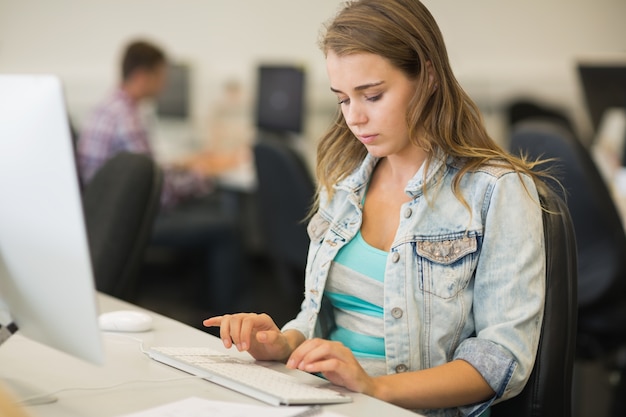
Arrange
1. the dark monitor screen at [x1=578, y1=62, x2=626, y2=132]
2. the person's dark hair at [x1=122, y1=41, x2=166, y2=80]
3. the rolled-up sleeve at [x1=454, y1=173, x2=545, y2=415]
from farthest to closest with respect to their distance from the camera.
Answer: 1. the person's dark hair at [x1=122, y1=41, x2=166, y2=80]
2. the dark monitor screen at [x1=578, y1=62, x2=626, y2=132]
3. the rolled-up sleeve at [x1=454, y1=173, x2=545, y2=415]

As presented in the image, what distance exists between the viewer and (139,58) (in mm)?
3598

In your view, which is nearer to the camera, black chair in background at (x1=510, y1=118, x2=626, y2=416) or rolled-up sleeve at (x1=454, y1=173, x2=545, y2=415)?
rolled-up sleeve at (x1=454, y1=173, x2=545, y2=415)

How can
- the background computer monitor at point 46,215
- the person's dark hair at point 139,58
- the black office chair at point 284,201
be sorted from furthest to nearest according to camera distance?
the person's dark hair at point 139,58
the black office chair at point 284,201
the background computer monitor at point 46,215

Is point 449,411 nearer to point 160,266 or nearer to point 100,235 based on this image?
point 100,235

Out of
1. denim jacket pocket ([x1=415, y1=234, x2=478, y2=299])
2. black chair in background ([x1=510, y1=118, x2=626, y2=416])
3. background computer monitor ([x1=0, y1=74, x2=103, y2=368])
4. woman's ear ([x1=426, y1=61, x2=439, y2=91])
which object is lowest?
black chair in background ([x1=510, y1=118, x2=626, y2=416])

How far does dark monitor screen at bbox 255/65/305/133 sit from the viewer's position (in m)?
3.87

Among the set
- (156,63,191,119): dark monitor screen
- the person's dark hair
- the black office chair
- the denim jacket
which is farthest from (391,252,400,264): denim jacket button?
(156,63,191,119): dark monitor screen

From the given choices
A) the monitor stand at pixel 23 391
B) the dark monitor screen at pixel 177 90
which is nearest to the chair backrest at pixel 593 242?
the monitor stand at pixel 23 391

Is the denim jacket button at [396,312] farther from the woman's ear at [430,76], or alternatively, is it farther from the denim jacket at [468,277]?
the woman's ear at [430,76]

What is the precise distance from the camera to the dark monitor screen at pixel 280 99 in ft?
12.7

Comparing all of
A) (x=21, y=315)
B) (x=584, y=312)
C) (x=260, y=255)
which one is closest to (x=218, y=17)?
(x=260, y=255)

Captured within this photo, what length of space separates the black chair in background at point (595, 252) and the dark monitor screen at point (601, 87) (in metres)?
0.99

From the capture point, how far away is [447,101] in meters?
1.14

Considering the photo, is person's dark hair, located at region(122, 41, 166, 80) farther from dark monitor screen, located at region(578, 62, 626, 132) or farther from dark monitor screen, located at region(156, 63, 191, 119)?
dark monitor screen, located at region(578, 62, 626, 132)
